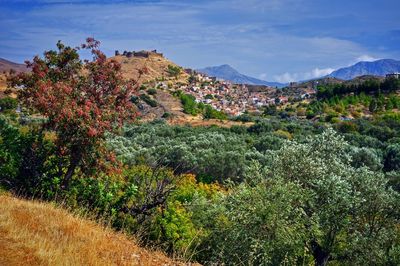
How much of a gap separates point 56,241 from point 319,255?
12371mm

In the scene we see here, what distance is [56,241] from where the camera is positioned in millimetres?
7316

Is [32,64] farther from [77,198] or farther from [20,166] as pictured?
[77,198]

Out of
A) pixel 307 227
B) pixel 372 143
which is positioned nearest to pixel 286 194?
pixel 307 227

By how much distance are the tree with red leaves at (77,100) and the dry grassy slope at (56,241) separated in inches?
69.8

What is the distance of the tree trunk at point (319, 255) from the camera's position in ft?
54.3

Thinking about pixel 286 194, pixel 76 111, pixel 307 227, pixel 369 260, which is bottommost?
pixel 369 260

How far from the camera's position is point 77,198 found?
1045 centimetres

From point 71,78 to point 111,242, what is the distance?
552 cm

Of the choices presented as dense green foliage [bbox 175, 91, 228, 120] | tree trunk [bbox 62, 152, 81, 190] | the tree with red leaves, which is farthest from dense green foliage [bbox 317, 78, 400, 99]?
tree trunk [bbox 62, 152, 81, 190]

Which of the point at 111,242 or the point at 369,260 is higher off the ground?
the point at 111,242

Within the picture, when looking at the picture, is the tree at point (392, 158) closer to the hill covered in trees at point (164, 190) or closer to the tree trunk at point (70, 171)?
the hill covered in trees at point (164, 190)

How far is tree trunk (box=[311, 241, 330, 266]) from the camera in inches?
651

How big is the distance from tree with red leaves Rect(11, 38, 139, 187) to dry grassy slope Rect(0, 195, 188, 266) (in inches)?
69.8

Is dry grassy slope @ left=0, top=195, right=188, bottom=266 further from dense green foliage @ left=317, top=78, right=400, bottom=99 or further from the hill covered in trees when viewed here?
dense green foliage @ left=317, top=78, right=400, bottom=99
